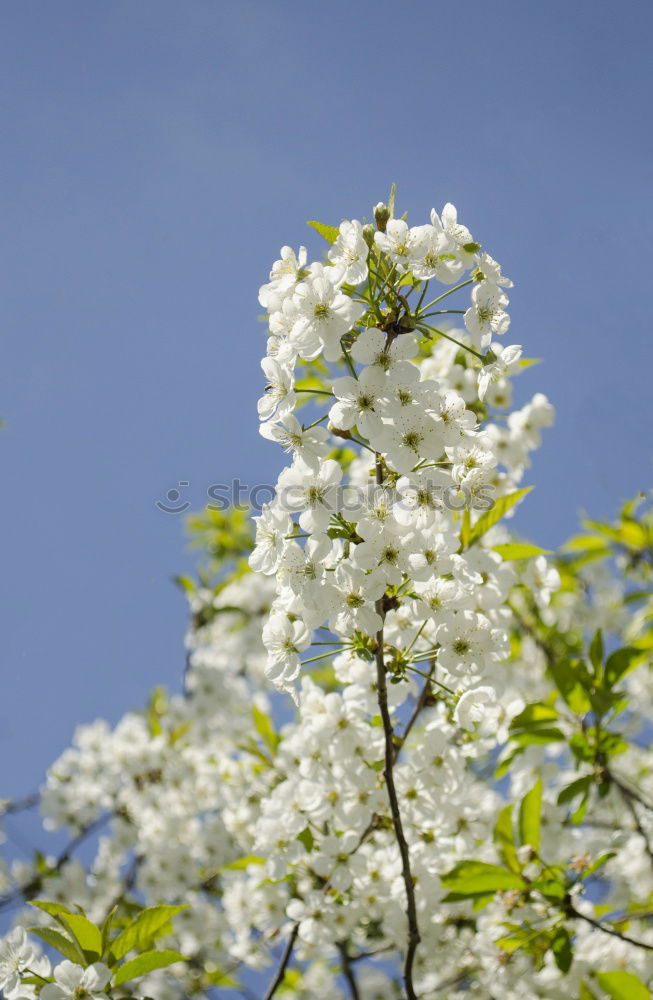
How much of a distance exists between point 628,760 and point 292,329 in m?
5.66

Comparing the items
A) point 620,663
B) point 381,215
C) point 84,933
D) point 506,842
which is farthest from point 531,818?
point 381,215

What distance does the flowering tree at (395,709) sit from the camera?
72.7 inches

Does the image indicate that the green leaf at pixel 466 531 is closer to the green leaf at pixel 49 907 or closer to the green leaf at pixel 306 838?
the green leaf at pixel 306 838

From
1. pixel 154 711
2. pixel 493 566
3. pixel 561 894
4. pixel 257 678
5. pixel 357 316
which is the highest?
pixel 257 678

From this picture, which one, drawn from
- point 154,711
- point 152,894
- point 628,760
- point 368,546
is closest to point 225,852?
point 152,894

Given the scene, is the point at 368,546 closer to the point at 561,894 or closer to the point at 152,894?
the point at 561,894

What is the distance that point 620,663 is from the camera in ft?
9.70

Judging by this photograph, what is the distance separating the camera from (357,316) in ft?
6.03

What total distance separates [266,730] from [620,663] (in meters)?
1.58

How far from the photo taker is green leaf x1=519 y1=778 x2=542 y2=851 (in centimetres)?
272

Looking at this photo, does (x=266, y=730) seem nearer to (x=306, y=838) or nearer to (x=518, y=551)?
(x=306, y=838)

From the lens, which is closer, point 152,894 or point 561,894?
point 561,894

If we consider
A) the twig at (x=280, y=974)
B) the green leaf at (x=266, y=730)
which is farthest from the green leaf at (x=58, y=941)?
the green leaf at (x=266, y=730)

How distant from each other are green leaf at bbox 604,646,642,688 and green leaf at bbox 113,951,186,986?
5.85 ft
